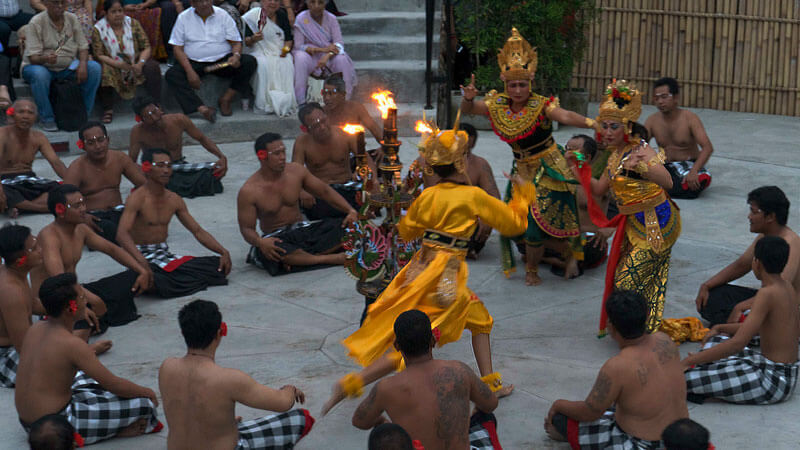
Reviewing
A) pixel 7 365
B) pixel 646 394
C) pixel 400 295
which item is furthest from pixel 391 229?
pixel 7 365

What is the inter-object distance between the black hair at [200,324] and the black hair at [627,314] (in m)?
1.82

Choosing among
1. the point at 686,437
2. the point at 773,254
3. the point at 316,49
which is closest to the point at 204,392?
the point at 686,437

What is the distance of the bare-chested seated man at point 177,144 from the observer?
924cm

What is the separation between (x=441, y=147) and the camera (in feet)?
17.5

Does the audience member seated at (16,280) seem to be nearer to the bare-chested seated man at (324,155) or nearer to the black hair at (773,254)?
the bare-chested seated man at (324,155)

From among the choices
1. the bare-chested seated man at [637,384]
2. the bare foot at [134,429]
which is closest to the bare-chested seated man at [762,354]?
the bare-chested seated man at [637,384]

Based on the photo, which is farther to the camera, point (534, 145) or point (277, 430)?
point (534, 145)

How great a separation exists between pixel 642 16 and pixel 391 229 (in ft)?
27.1

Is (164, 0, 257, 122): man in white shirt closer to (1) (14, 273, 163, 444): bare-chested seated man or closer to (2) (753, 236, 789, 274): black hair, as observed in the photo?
(1) (14, 273, 163, 444): bare-chested seated man

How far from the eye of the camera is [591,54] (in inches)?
524

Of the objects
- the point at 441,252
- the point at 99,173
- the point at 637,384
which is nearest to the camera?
the point at 637,384

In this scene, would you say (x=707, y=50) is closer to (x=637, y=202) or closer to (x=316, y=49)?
(x=316, y=49)

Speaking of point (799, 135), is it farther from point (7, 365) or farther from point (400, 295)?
point (7, 365)

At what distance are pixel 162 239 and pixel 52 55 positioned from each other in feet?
13.1
